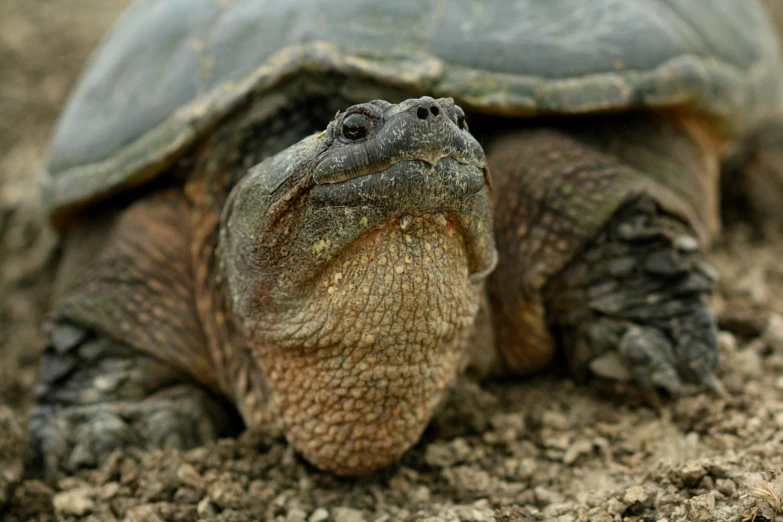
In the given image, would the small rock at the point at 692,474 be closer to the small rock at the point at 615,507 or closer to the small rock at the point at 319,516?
the small rock at the point at 615,507

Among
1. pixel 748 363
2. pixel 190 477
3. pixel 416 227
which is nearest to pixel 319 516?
pixel 190 477

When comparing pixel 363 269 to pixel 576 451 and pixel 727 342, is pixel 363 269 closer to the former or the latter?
pixel 576 451

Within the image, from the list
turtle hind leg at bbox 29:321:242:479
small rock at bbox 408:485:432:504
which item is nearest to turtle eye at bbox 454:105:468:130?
small rock at bbox 408:485:432:504

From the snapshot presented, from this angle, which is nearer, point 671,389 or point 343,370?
point 343,370

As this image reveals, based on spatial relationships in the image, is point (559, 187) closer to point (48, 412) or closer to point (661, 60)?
point (661, 60)

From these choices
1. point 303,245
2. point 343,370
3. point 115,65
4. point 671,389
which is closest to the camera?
point 303,245

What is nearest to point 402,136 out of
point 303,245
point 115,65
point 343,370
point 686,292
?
point 303,245

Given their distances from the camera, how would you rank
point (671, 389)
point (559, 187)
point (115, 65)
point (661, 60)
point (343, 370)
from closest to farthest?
point (343, 370) → point (671, 389) → point (559, 187) → point (661, 60) → point (115, 65)
